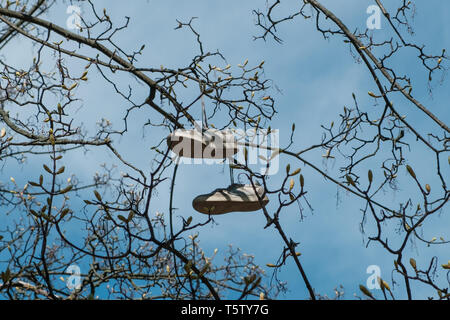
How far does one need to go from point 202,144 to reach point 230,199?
241mm

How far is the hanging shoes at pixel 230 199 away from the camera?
85.1 inches

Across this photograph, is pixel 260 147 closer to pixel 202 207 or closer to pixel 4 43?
pixel 202 207

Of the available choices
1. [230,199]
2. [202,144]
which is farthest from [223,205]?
[202,144]

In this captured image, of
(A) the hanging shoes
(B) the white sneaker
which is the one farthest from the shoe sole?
(B) the white sneaker

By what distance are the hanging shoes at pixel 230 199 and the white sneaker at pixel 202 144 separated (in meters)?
0.16

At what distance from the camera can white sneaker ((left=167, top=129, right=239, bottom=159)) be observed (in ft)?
7.04

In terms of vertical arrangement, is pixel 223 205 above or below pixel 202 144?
below

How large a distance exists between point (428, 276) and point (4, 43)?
111 inches

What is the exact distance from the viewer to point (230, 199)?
2.15 m

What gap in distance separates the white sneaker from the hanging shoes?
0.16m

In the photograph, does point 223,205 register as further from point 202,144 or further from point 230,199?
point 202,144

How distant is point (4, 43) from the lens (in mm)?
3369

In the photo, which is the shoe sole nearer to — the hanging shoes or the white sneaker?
the hanging shoes
